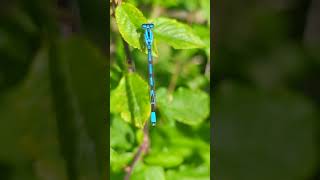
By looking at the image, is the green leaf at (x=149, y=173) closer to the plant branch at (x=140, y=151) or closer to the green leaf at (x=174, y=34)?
the plant branch at (x=140, y=151)

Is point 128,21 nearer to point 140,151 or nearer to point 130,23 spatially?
point 130,23

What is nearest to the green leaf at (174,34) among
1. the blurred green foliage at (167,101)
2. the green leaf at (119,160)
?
the blurred green foliage at (167,101)

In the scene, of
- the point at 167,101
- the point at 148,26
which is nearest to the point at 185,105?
the point at 167,101

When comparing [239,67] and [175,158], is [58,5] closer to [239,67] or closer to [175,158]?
[175,158]

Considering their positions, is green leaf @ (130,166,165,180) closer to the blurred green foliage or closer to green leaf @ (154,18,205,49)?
the blurred green foliage

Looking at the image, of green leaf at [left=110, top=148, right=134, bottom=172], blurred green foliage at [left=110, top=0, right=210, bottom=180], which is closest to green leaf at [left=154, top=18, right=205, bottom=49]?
blurred green foliage at [left=110, top=0, right=210, bottom=180]

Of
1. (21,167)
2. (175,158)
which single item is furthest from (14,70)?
(175,158)
